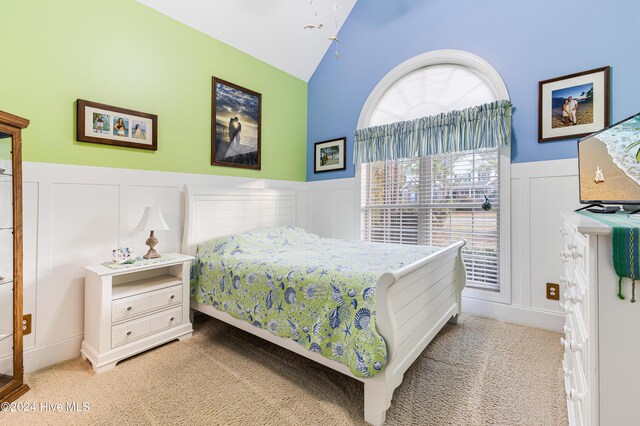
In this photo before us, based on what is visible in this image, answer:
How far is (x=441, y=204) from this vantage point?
10.3ft

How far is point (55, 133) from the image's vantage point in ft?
6.90

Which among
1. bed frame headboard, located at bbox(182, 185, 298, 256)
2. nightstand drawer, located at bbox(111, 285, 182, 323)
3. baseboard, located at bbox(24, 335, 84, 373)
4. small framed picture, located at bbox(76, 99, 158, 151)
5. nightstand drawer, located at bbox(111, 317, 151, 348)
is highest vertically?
small framed picture, located at bbox(76, 99, 158, 151)

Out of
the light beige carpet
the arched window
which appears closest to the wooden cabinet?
the light beige carpet

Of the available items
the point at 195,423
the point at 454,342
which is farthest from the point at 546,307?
the point at 195,423

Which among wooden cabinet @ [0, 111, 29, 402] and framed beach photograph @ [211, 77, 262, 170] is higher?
framed beach photograph @ [211, 77, 262, 170]

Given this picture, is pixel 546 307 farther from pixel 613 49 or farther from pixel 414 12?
pixel 414 12

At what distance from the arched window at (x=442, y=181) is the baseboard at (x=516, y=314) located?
119mm

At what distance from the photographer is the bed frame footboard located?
1.43 metres

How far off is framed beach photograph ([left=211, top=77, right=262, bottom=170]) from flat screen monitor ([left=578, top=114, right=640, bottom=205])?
2958 mm

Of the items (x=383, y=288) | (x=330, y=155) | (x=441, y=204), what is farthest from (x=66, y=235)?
(x=441, y=204)

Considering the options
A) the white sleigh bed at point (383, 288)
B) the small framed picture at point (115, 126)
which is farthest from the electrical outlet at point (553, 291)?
the small framed picture at point (115, 126)

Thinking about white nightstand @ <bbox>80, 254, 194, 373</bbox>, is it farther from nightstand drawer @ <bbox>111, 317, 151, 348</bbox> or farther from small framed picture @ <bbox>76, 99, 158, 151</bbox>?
small framed picture @ <bbox>76, 99, 158, 151</bbox>

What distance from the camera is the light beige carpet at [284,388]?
1539 mm

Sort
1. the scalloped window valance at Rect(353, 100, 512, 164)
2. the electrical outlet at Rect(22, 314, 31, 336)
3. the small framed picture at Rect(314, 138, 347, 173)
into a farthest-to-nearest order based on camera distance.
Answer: the small framed picture at Rect(314, 138, 347, 173) < the scalloped window valance at Rect(353, 100, 512, 164) < the electrical outlet at Rect(22, 314, 31, 336)
